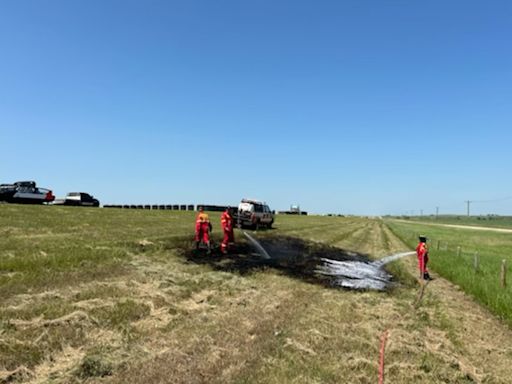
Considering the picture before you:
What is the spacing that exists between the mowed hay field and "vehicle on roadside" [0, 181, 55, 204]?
90.8ft

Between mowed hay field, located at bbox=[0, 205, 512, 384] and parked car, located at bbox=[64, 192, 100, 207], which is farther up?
parked car, located at bbox=[64, 192, 100, 207]

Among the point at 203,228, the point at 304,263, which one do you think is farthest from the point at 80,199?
the point at 304,263

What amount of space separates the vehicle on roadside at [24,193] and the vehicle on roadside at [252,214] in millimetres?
18536

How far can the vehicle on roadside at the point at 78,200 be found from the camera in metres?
54.9

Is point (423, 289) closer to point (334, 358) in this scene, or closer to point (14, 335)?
point (334, 358)

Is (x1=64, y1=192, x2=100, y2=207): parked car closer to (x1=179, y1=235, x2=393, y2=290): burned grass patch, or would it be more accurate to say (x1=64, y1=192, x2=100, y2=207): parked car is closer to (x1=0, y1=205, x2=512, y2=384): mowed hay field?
(x1=179, y1=235, x2=393, y2=290): burned grass patch

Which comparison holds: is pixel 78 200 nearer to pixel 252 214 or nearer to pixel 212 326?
pixel 252 214

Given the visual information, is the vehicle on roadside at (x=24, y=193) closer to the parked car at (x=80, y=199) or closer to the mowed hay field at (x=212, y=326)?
the parked car at (x=80, y=199)

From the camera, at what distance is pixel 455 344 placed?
32.7 ft

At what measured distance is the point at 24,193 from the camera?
139 ft

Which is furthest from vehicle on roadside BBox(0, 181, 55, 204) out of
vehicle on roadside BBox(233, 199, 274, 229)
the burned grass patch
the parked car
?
the burned grass patch

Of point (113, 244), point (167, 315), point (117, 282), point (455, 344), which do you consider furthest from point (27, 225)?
point (455, 344)

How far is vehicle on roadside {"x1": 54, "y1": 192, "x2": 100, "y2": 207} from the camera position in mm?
54938

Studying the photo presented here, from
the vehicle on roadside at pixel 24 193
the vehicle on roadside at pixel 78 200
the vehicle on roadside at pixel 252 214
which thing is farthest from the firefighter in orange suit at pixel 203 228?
the vehicle on roadside at pixel 78 200
